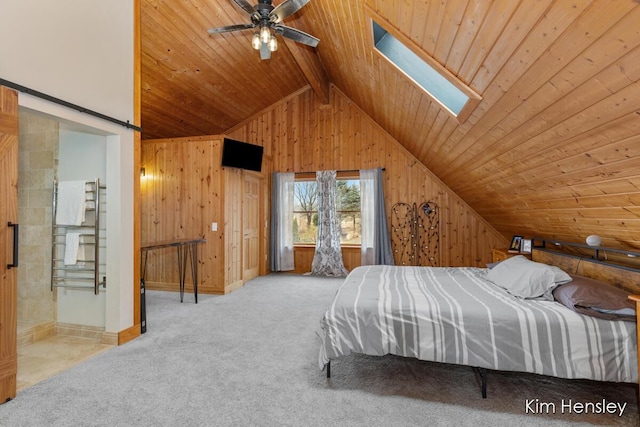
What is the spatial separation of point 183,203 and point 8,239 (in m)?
2.85

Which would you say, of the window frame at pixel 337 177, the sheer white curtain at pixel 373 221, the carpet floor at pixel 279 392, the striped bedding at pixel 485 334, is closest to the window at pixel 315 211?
the window frame at pixel 337 177

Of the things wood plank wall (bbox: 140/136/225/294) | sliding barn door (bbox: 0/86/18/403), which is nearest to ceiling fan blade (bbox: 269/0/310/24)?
sliding barn door (bbox: 0/86/18/403)

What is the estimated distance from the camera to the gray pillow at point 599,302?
185cm

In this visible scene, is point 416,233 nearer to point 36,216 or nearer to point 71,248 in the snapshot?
point 71,248

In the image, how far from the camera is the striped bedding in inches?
71.2

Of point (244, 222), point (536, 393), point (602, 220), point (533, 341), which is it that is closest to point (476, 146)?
point (602, 220)

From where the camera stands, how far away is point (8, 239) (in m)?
1.98

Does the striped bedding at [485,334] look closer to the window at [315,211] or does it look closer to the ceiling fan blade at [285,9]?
the ceiling fan blade at [285,9]

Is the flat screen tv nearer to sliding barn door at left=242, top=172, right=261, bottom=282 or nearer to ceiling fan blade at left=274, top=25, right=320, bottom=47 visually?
sliding barn door at left=242, top=172, right=261, bottom=282

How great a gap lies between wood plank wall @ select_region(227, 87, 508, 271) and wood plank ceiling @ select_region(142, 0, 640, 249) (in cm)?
58

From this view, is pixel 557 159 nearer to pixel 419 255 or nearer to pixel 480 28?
pixel 480 28

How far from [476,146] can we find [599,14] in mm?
1916

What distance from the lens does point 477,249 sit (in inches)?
215

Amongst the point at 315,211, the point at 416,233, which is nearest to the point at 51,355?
the point at 315,211
